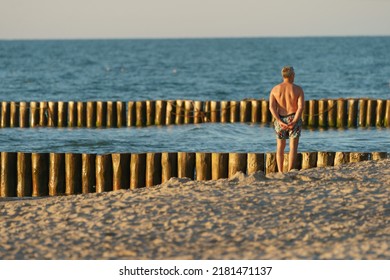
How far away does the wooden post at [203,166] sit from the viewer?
50.7 ft

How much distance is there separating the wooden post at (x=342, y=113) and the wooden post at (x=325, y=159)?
12377 mm

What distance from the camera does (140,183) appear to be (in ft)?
51.1

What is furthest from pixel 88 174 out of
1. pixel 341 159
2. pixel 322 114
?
pixel 322 114

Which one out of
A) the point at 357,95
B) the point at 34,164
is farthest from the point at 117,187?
the point at 357,95

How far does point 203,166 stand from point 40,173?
2.97m

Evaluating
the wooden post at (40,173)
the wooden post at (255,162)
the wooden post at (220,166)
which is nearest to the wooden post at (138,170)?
the wooden post at (220,166)

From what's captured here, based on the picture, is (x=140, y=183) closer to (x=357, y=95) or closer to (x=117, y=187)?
(x=117, y=187)

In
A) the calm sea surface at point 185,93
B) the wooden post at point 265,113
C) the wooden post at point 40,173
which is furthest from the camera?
the wooden post at point 265,113

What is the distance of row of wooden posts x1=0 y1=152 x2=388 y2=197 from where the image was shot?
15.4 metres

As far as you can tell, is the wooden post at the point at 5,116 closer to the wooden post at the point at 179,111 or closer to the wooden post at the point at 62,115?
the wooden post at the point at 62,115

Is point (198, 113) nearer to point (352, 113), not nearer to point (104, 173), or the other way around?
point (352, 113)

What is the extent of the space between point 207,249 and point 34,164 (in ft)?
22.8

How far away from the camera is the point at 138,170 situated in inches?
613

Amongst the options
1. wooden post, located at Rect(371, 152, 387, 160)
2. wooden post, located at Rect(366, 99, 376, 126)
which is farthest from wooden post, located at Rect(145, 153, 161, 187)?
wooden post, located at Rect(366, 99, 376, 126)
